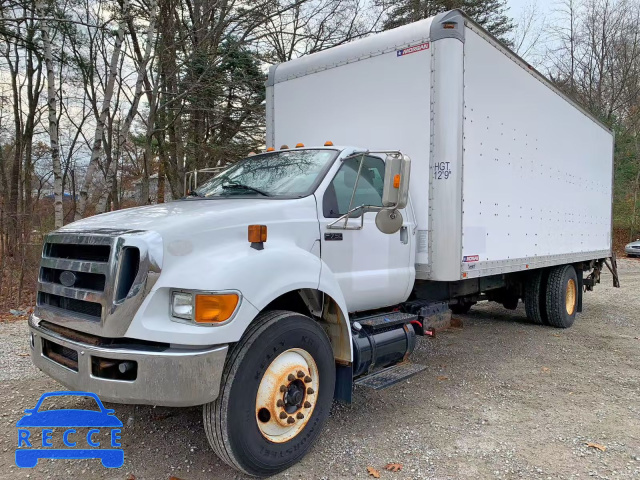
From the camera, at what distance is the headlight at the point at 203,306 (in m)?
2.70

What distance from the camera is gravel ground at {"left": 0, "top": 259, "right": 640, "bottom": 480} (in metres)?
3.22

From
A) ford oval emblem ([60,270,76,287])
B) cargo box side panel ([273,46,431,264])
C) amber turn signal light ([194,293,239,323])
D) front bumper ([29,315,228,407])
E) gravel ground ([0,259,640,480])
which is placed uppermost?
cargo box side panel ([273,46,431,264])

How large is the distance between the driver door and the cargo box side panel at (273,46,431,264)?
0.36 metres

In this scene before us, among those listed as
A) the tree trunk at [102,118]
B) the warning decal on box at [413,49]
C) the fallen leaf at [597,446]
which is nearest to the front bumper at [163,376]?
the fallen leaf at [597,446]

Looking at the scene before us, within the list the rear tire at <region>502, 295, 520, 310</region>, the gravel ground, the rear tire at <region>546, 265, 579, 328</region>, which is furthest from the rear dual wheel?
the gravel ground

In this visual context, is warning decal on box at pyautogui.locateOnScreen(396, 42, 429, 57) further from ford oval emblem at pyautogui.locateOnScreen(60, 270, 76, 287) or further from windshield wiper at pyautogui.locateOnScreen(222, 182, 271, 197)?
ford oval emblem at pyautogui.locateOnScreen(60, 270, 76, 287)

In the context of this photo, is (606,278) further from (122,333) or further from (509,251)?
(122,333)

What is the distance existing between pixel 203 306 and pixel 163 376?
0.43 m

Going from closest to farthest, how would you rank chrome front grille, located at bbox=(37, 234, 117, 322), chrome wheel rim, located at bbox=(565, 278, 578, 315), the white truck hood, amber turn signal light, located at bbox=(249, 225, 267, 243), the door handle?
chrome front grille, located at bbox=(37, 234, 117, 322) < the white truck hood < amber turn signal light, located at bbox=(249, 225, 267, 243) < the door handle < chrome wheel rim, located at bbox=(565, 278, 578, 315)

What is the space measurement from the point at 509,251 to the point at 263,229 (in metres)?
3.55

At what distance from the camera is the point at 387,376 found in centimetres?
400

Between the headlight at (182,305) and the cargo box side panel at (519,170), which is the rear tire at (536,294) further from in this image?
the headlight at (182,305)

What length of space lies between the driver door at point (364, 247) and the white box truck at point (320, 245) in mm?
17

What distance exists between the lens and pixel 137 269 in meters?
2.72
